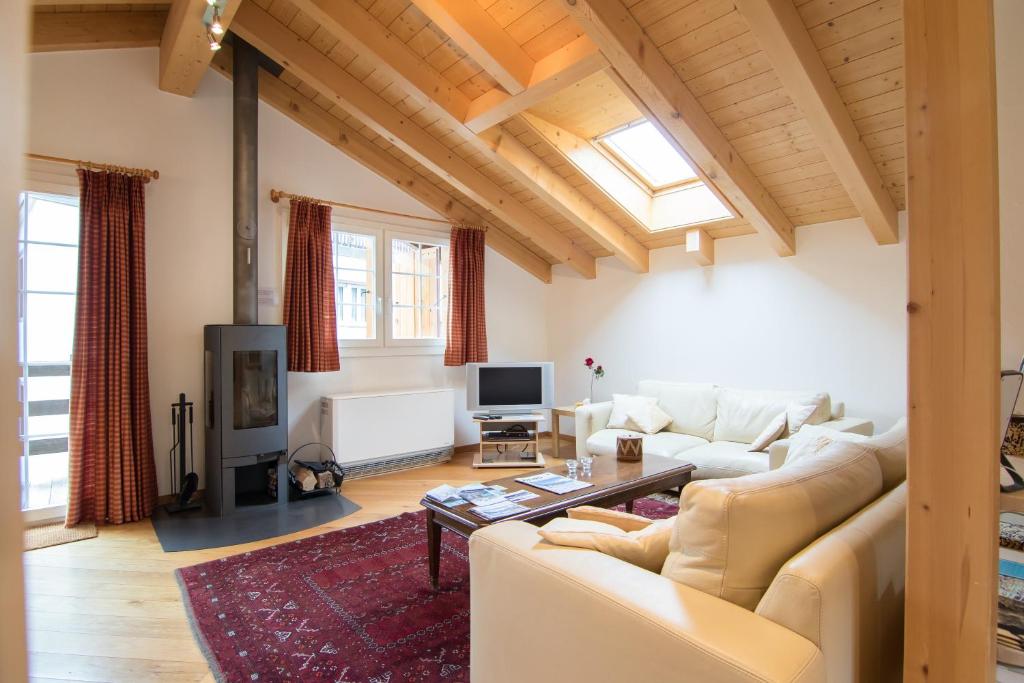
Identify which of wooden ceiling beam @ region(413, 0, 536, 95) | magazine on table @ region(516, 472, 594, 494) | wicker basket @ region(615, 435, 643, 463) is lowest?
magazine on table @ region(516, 472, 594, 494)

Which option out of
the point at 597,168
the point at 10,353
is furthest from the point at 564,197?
the point at 10,353

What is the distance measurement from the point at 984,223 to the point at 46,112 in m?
4.60

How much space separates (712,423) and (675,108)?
245 cm

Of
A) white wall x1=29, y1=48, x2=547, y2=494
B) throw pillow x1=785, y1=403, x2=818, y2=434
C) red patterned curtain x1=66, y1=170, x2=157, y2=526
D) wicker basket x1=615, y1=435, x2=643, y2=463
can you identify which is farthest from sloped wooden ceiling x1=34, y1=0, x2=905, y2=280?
wicker basket x1=615, y1=435, x2=643, y2=463

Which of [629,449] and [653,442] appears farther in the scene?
[653,442]

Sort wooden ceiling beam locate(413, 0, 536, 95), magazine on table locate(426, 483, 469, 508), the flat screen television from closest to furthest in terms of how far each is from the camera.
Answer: magazine on table locate(426, 483, 469, 508) < wooden ceiling beam locate(413, 0, 536, 95) < the flat screen television

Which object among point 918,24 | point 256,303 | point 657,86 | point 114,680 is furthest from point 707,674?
point 256,303

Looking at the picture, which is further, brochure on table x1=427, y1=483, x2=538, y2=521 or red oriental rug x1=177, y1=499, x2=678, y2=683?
brochure on table x1=427, y1=483, x2=538, y2=521

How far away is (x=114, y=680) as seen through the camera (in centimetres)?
192

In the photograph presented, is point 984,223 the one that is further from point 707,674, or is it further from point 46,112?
point 46,112

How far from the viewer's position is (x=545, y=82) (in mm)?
3062

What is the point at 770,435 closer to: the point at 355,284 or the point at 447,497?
the point at 447,497

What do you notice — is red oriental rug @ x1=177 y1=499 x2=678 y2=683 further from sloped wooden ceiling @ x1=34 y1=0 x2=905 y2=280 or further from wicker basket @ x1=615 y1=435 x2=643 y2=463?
sloped wooden ceiling @ x1=34 y1=0 x2=905 y2=280

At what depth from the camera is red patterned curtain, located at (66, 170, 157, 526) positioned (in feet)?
10.9
